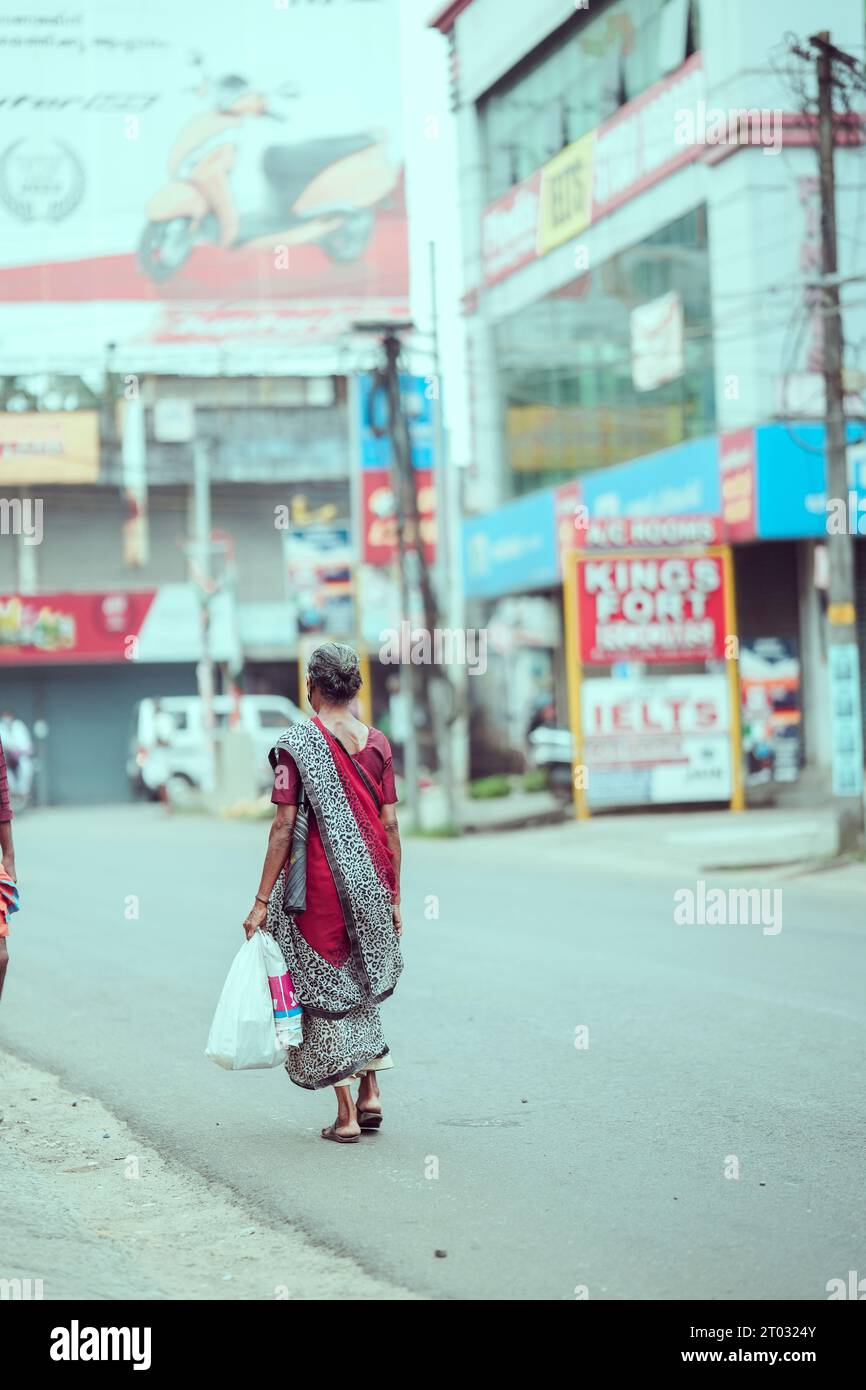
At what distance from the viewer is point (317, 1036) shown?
6.72 metres

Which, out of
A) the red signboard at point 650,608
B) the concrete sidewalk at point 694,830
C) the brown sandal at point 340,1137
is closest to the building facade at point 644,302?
the red signboard at point 650,608

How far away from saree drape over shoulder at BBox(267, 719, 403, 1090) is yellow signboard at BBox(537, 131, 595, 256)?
25858 mm

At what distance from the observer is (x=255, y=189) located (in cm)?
4747

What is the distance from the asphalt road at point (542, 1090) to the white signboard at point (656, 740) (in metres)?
8.75

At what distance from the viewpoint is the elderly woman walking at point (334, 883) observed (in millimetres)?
6688

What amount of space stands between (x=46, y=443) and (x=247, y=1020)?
3804 cm

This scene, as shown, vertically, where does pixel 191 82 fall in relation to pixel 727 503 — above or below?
above

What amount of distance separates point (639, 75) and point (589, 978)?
71.9 ft

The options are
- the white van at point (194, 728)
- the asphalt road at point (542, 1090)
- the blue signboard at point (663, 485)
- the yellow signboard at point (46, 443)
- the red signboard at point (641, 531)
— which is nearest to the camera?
the asphalt road at point (542, 1090)

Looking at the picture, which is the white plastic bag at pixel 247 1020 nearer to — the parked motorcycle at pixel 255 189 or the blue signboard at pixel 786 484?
the blue signboard at pixel 786 484

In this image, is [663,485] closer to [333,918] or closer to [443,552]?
[443,552]

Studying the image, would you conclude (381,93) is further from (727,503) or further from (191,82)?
(727,503)

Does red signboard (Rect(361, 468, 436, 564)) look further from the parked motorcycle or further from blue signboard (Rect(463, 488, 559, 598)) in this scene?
the parked motorcycle

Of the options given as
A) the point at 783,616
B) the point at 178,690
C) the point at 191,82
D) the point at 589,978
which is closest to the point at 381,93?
the point at 191,82
